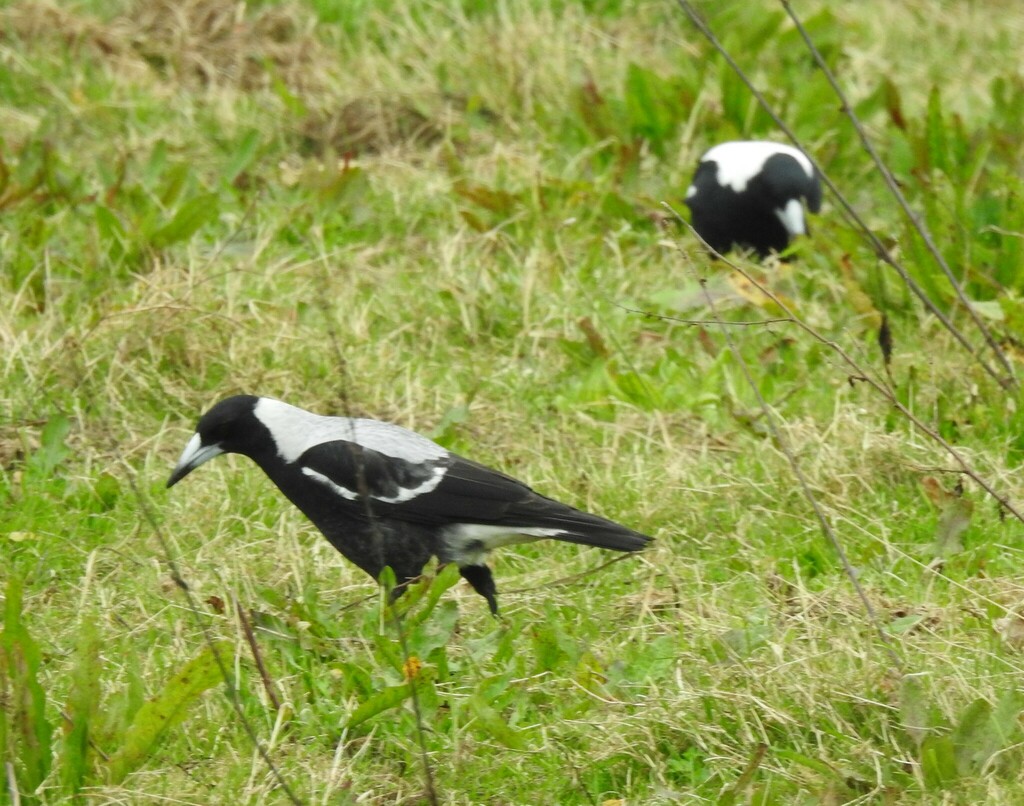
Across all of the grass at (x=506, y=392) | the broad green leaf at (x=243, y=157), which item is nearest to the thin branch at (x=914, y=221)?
the grass at (x=506, y=392)

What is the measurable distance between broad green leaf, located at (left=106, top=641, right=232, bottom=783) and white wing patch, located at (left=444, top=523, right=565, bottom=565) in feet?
2.91

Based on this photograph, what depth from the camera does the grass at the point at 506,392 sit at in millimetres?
2939

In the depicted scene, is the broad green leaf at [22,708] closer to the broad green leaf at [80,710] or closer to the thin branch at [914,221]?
the broad green leaf at [80,710]

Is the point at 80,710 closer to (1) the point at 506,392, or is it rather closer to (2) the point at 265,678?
(2) the point at 265,678

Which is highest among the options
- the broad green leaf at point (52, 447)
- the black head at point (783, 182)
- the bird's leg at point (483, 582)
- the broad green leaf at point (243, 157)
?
the broad green leaf at point (243, 157)

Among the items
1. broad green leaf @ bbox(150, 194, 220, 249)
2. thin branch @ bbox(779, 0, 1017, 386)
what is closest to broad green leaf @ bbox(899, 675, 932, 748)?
thin branch @ bbox(779, 0, 1017, 386)

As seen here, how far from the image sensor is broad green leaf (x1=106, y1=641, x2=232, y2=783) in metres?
2.81

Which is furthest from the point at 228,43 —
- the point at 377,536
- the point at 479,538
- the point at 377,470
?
the point at 377,536

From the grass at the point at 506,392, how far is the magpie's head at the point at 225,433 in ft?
0.53

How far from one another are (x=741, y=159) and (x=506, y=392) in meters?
1.87

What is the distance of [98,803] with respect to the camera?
2768 mm

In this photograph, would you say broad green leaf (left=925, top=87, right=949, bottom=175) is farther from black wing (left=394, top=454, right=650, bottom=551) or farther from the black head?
black wing (left=394, top=454, right=650, bottom=551)

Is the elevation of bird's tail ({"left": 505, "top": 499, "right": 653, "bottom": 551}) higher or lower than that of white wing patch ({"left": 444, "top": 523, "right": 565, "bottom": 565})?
higher

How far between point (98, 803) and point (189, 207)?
8.97 ft
